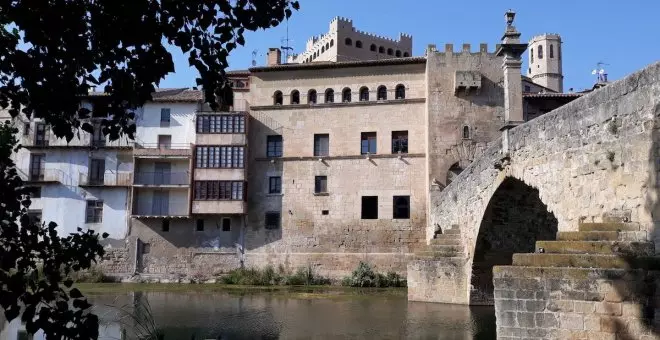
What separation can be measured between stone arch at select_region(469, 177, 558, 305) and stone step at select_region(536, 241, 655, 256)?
694 cm

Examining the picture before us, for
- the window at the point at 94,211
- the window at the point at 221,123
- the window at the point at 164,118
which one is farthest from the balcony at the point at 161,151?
the window at the point at 94,211

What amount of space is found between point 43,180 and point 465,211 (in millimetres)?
26478

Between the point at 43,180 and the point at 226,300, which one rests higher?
the point at 43,180

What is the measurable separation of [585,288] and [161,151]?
29890 millimetres

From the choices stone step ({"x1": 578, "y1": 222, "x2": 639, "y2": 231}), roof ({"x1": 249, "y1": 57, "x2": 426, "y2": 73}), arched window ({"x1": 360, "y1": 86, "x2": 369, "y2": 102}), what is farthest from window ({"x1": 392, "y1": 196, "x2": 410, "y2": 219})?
stone step ({"x1": 578, "y1": 222, "x2": 639, "y2": 231})

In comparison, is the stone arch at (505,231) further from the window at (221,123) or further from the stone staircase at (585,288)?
the window at (221,123)

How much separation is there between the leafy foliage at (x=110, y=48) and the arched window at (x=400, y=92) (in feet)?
95.1

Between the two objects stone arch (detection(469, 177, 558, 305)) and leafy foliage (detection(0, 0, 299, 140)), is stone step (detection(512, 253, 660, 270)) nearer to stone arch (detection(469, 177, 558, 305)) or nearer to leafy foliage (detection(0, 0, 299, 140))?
leafy foliage (detection(0, 0, 299, 140))

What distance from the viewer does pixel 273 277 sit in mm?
31453

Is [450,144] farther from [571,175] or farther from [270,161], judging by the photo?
[571,175]

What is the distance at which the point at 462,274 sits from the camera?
19.1 metres

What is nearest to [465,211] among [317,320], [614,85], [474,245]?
[474,245]

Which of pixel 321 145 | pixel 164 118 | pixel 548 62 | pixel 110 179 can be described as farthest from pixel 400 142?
pixel 548 62

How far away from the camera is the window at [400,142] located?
3272 centimetres
